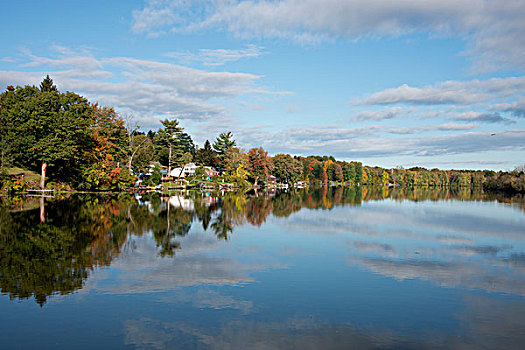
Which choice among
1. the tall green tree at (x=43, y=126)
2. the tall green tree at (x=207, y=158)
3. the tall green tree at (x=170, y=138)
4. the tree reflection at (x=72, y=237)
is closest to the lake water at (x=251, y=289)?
the tree reflection at (x=72, y=237)

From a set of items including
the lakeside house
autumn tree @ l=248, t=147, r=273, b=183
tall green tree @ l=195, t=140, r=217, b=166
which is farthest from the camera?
tall green tree @ l=195, t=140, r=217, b=166

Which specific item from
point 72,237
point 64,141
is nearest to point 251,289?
point 72,237

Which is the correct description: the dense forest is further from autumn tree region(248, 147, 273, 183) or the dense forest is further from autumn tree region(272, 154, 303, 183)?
autumn tree region(272, 154, 303, 183)

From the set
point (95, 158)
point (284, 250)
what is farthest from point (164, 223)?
point (95, 158)

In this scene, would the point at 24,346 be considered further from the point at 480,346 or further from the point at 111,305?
the point at 480,346

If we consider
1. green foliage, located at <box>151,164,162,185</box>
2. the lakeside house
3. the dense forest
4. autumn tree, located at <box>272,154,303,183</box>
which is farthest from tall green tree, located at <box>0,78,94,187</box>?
autumn tree, located at <box>272,154,303,183</box>

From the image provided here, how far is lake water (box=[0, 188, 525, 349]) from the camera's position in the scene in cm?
777

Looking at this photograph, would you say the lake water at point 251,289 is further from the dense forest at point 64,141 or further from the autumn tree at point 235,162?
the autumn tree at point 235,162

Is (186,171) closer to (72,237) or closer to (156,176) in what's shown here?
(156,176)

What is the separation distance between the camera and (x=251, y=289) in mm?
10820

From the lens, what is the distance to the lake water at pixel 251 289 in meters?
7.77

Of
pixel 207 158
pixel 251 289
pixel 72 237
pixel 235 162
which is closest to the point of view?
pixel 251 289

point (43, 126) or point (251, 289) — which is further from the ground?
point (43, 126)

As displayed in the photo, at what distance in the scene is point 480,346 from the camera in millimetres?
7543
